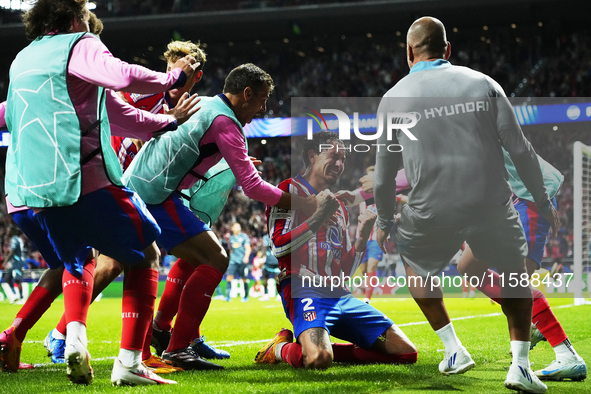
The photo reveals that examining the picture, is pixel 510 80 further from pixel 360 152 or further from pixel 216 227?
pixel 360 152

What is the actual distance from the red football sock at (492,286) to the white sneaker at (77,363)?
2284 millimetres

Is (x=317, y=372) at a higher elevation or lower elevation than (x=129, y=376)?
lower

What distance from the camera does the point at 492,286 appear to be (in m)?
3.69

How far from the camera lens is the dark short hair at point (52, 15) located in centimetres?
326

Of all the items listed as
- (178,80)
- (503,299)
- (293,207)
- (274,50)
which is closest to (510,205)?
(503,299)

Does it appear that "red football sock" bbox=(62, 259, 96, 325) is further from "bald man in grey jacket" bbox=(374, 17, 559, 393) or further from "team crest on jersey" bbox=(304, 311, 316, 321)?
"bald man in grey jacket" bbox=(374, 17, 559, 393)

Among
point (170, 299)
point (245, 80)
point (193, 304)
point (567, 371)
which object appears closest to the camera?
point (567, 371)

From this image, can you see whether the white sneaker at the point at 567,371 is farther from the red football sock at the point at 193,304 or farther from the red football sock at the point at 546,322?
the red football sock at the point at 193,304

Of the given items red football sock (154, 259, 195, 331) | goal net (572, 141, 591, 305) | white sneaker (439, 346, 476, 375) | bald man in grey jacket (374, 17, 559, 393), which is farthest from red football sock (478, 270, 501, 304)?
red football sock (154, 259, 195, 331)

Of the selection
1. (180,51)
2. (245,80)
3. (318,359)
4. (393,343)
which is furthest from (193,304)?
(180,51)

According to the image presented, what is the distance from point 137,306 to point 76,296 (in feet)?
1.23

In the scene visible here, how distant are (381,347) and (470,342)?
1.60 meters

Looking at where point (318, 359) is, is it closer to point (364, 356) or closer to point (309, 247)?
point (364, 356)

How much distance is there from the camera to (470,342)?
220 inches
